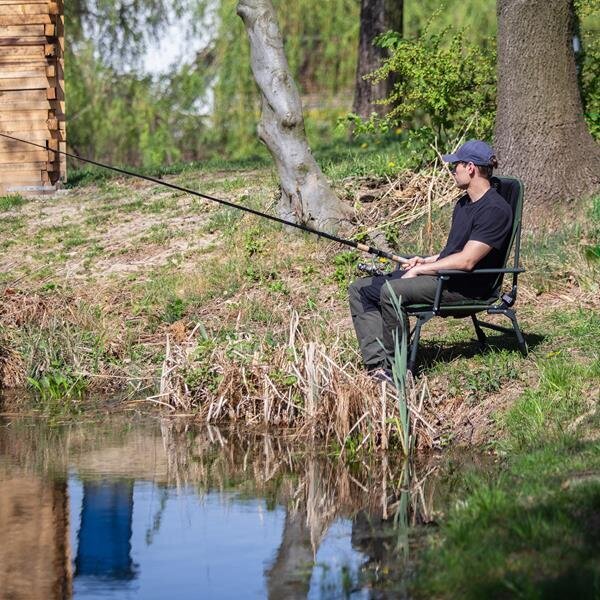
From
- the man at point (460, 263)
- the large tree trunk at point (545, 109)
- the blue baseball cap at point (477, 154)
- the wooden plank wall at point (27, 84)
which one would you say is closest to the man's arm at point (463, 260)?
the man at point (460, 263)

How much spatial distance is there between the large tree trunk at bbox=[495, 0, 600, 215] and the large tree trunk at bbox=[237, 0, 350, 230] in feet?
6.46

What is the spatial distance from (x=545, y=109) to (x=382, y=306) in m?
3.98

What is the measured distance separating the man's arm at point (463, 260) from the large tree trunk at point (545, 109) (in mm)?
→ 3427

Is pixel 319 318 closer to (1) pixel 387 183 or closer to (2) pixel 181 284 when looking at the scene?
(2) pixel 181 284

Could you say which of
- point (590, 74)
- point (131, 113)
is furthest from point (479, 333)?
point (131, 113)

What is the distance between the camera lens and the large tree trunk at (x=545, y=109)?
1202 cm

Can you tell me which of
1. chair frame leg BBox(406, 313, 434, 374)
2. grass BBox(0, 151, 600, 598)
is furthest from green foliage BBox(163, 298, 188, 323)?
chair frame leg BBox(406, 313, 434, 374)

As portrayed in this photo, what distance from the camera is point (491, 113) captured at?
535 inches

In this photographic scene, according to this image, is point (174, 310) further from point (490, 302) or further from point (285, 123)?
point (490, 302)

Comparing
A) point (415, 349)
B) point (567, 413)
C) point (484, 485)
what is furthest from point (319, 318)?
point (484, 485)

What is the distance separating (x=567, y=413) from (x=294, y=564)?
98.7 inches

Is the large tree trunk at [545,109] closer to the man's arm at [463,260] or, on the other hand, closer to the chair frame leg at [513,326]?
the chair frame leg at [513,326]

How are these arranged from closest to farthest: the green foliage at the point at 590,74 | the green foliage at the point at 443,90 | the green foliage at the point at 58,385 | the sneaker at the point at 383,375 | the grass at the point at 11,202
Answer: the sneaker at the point at 383,375, the green foliage at the point at 58,385, the green foliage at the point at 590,74, the green foliage at the point at 443,90, the grass at the point at 11,202

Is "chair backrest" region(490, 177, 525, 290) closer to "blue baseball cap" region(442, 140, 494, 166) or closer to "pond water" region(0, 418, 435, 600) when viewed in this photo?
"blue baseball cap" region(442, 140, 494, 166)
